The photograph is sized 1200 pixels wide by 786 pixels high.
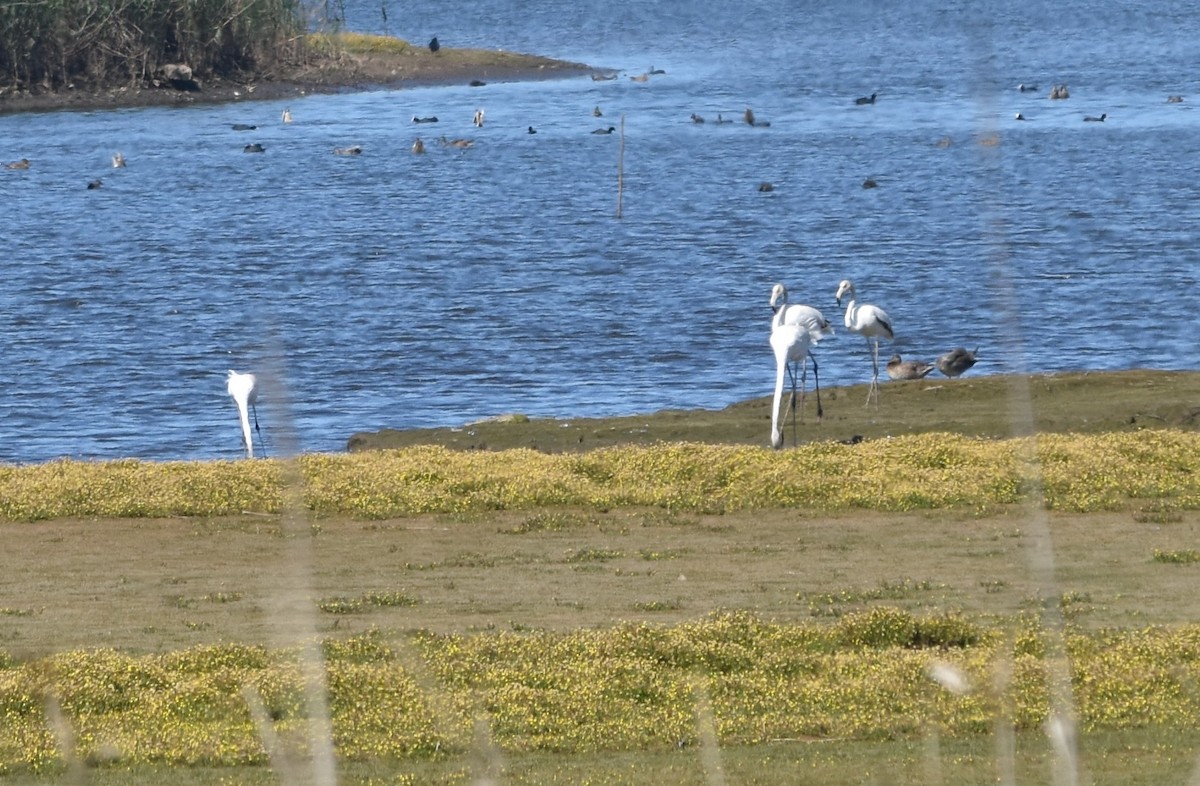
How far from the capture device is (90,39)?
65.4 meters

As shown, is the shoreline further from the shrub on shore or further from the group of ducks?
the group of ducks

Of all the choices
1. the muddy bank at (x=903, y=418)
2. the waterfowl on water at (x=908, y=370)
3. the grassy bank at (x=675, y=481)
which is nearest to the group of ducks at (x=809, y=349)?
the waterfowl on water at (x=908, y=370)

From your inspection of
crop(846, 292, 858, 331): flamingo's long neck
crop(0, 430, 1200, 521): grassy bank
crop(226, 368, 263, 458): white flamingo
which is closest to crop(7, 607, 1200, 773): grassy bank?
crop(0, 430, 1200, 521): grassy bank

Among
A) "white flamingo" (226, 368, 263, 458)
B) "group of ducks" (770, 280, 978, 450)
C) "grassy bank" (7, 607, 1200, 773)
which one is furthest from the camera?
"white flamingo" (226, 368, 263, 458)

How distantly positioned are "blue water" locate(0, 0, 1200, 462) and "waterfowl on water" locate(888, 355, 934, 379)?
1044mm

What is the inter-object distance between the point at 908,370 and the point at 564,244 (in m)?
16.6

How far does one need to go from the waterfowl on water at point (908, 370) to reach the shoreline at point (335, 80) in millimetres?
48195

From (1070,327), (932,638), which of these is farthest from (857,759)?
(1070,327)

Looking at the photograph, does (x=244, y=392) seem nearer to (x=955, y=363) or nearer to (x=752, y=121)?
(x=955, y=363)

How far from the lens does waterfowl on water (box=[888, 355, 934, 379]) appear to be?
914 inches

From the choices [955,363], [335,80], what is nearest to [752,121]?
[335,80]

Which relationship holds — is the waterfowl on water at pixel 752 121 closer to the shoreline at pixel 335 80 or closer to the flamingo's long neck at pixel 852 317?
the shoreline at pixel 335 80

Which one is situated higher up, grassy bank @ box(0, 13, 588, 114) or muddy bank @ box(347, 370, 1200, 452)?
grassy bank @ box(0, 13, 588, 114)

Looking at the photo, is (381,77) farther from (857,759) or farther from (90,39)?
(857,759)
